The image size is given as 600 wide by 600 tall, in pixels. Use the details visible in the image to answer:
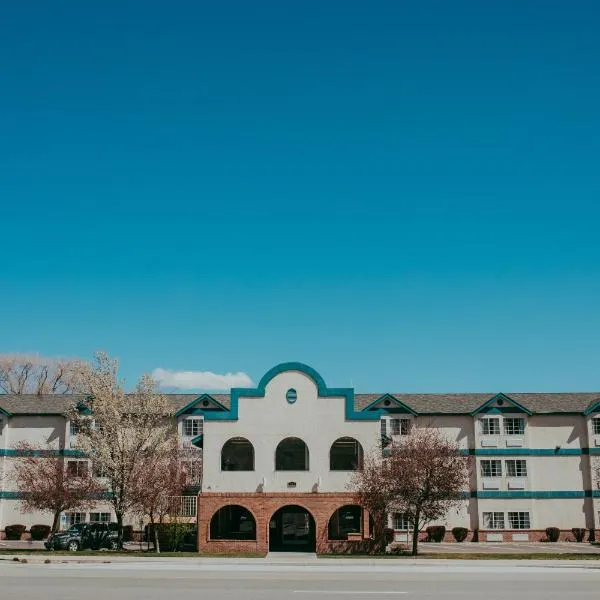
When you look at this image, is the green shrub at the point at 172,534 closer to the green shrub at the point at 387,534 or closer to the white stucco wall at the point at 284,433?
the white stucco wall at the point at 284,433

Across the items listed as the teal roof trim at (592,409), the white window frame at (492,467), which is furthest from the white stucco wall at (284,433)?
the teal roof trim at (592,409)

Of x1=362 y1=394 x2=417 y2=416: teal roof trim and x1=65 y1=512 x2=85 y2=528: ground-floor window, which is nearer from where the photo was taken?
x1=65 y1=512 x2=85 y2=528: ground-floor window

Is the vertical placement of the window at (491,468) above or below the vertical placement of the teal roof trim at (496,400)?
below

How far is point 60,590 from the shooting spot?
23250mm

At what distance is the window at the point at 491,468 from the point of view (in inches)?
2116

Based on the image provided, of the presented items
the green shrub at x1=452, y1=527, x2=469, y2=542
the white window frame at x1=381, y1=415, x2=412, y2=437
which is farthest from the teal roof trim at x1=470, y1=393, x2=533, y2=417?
the green shrub at x1=452, y1=527, x2=469, y2=542

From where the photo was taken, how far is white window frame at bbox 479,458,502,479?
176 ft

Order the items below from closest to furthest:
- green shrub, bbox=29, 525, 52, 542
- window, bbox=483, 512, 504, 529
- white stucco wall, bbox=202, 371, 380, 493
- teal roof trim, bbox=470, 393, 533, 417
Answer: white stucco wall, bbox=202, 371, 380, 493
green shrub, bbox=29, 525, 52, 542
window, bbox=483, 512, 504, 529
teal roof trim, bbox=470, 393, 533, 417

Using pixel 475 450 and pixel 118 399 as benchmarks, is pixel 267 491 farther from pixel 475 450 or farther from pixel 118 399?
pixel 475 450

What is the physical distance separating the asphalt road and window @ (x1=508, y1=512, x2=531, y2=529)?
21.1 metres

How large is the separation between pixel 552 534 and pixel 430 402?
11940 millimetres

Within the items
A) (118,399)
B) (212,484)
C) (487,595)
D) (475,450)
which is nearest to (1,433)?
(118,399)

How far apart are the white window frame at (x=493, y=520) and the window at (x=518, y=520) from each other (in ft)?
1.74

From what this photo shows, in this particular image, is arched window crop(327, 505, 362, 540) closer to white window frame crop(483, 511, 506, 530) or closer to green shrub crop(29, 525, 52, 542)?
white window frame crop(483, 511, 506, 530)
